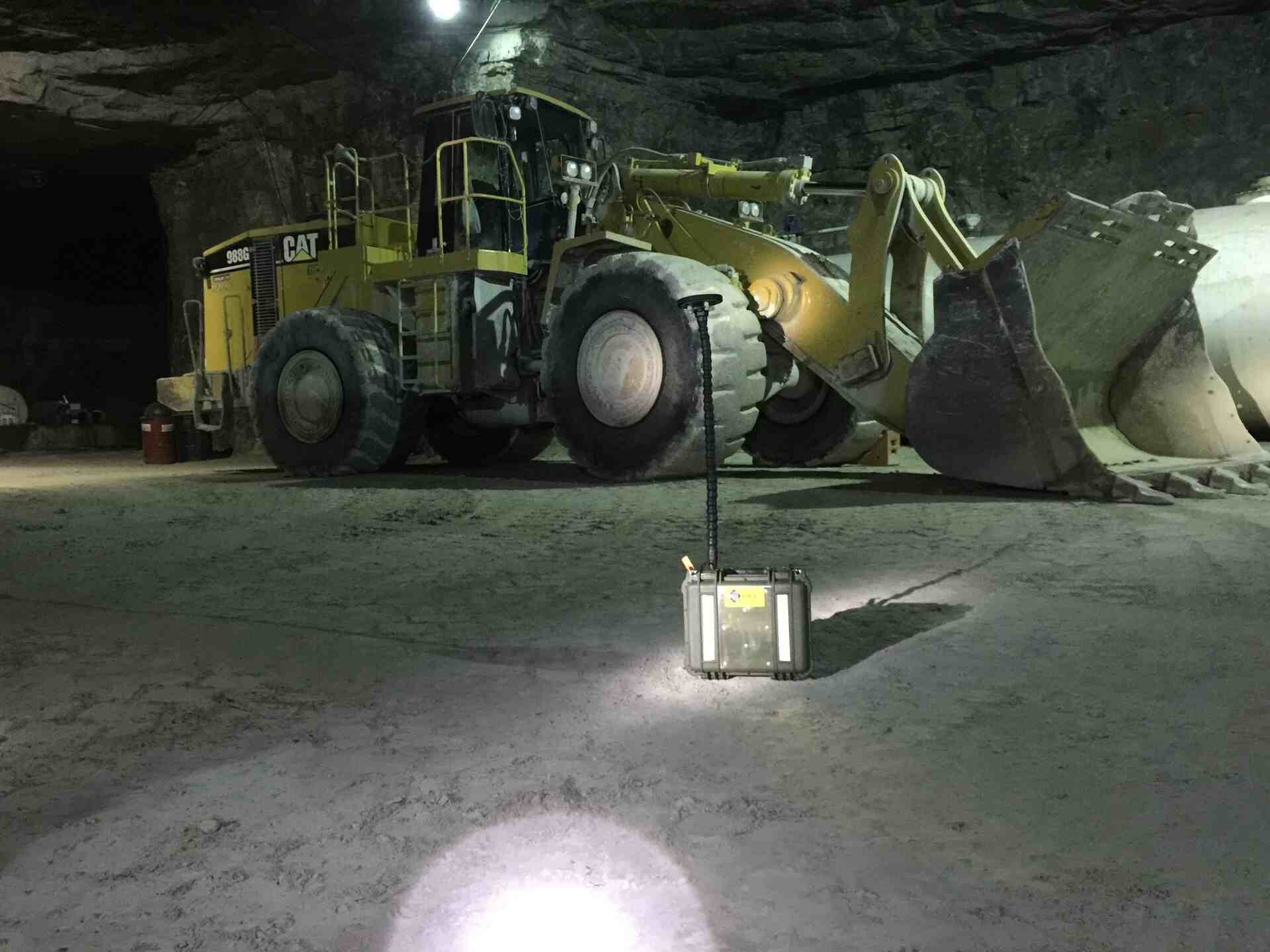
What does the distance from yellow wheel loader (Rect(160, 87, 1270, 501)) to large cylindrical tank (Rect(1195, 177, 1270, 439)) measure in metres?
2.20

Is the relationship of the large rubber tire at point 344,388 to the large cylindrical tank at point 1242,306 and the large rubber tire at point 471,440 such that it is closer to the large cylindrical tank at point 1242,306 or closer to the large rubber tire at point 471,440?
the large rubber tire at point 471,440

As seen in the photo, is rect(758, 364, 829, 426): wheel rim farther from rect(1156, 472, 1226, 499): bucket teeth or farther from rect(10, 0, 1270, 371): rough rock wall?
rect(10, 0, 1270, 371): rough rock wall

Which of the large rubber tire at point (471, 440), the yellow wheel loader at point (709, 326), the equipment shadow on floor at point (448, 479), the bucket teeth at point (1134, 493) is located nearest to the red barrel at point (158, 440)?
the equipment shadow on floor at point (448, 479)

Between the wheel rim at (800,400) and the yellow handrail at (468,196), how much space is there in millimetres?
2720

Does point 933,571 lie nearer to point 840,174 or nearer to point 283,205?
point 840,174

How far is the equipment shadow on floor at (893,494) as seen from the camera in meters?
6.36

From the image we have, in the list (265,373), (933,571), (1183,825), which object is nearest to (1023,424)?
(933,571)

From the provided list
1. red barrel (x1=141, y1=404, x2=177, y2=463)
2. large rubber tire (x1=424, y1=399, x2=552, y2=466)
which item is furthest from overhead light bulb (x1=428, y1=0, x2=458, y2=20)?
red barrel (x1=141, y1=404, x2=177, y2=463)

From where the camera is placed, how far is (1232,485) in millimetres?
6219

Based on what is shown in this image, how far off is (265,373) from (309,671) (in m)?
7.45

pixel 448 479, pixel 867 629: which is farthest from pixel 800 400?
pixel 867 629

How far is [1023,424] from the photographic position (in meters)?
6.04

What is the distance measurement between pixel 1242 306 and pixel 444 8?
9.67m

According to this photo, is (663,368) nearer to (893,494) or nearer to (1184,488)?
(893,494)
